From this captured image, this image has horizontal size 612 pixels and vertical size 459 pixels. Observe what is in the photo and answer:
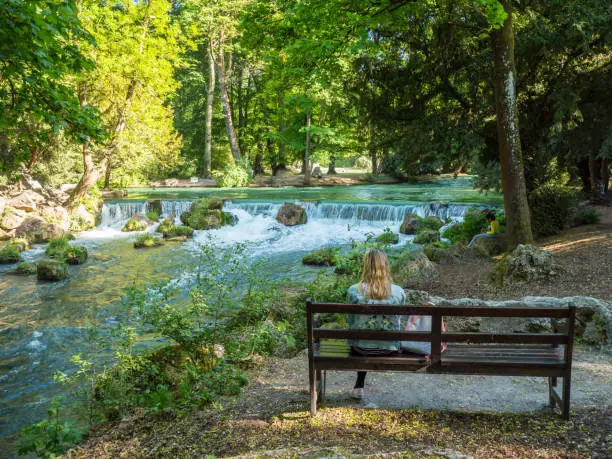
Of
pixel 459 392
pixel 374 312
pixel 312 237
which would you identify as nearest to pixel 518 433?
pixel 459 392

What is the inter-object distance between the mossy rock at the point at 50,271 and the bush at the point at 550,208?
12347 mm

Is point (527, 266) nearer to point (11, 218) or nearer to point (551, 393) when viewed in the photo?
point (551, 393)

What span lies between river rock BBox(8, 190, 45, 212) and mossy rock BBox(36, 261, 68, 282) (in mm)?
7521

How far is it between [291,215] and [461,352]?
54.3 feet

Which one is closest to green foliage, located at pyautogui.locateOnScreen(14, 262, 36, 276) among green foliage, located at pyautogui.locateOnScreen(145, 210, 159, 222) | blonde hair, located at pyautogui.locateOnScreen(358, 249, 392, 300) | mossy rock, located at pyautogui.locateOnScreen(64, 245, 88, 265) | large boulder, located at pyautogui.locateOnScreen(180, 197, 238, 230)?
mossy rock, located at pyautogui.locateOnScreen(64, 245, 88, 265)

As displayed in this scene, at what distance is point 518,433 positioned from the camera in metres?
3.52

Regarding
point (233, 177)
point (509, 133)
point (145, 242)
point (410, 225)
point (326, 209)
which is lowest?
point (145, 242)

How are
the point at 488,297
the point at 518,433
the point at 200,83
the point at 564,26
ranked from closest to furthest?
the point at 518,433 → the point at 488,297 → the point at 564,26 → the point at 200,83

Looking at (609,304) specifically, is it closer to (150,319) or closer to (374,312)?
(374,312)

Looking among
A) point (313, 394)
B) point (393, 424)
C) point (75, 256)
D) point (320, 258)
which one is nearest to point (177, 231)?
point (75, 256)

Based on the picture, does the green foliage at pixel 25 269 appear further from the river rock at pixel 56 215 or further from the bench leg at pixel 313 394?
the bench leg at pixel 313 394

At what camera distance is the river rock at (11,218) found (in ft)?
57.6

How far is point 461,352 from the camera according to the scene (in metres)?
3.94

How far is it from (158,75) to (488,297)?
15.8 metres
